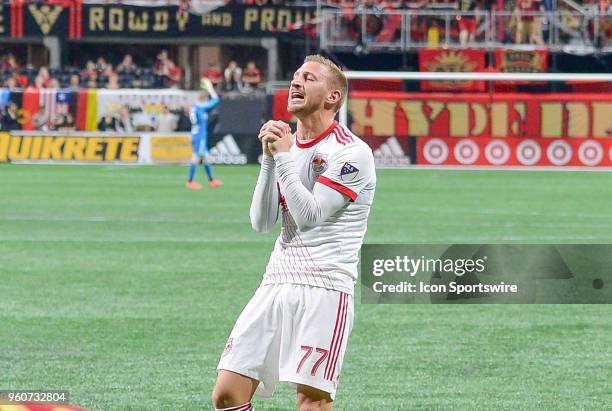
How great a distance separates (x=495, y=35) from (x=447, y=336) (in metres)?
27.3

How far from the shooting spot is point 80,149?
35594mm

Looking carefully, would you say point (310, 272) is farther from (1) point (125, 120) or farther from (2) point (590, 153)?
(1) point (125, 120)

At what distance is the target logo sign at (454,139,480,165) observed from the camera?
3375 cm

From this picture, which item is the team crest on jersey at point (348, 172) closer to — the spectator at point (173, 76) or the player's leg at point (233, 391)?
the player's leg at point (233, 391)

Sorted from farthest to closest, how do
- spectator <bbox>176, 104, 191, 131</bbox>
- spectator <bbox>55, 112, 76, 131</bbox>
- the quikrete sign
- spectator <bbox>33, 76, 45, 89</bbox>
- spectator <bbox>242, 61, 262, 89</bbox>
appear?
1. spectator <bbox>242, 61, 262, 89</bbox>
2. spectator <bbox>33, 76, 45, 89</bbox>
3. spectator <bbox>55, 112, 76, 131</bbox>
4. spectator <bbox>176, 104, 191, 131</bbox>
5. the quikrete sign

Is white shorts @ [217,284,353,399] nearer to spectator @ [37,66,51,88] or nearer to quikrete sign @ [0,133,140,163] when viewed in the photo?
quikrete sign @ [0,133,140,163]

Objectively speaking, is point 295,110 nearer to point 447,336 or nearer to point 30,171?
point 447,336

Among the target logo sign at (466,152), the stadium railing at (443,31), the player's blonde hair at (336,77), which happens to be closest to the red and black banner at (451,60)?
the stadium railing at (443,31)

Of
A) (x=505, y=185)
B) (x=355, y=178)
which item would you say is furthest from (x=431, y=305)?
(x=505, y=185)

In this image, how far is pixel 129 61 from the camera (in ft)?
136

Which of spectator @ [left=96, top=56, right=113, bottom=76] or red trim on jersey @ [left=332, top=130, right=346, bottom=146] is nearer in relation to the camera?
red trim on jersey @ [left=332, top=130, right=346, bottom=146]

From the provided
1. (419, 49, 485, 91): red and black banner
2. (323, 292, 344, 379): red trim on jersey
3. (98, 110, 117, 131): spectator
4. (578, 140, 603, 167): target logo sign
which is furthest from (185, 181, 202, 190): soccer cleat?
(323, 292, 344, 379): red trim on jersey

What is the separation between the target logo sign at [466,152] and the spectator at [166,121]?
24.9 feet

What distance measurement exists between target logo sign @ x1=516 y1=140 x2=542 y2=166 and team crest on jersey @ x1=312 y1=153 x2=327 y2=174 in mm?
28269
